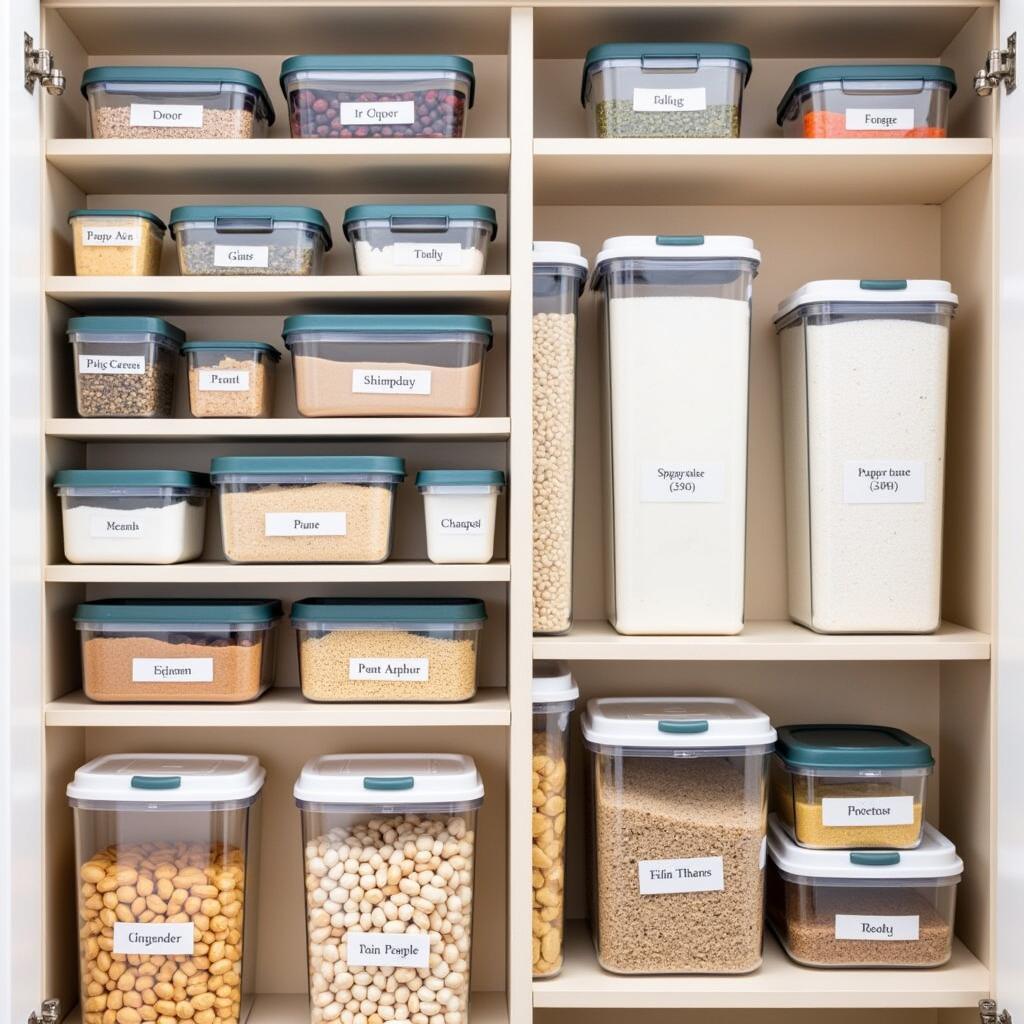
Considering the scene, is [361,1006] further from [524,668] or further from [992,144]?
[992,144]

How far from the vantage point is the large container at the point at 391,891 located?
4.95 feet

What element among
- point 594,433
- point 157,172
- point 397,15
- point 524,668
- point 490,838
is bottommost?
point 490,838

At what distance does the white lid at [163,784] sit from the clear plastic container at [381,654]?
0.58 feet

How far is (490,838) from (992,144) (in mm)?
1386

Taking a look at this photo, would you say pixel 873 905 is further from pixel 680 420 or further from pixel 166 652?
pixel 166 652

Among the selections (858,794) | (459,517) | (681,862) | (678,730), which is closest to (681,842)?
(681,862)

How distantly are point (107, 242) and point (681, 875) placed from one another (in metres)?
1.30

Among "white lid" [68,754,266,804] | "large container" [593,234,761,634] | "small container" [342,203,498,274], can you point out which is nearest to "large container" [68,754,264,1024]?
"white lid" [68,754,266,804]

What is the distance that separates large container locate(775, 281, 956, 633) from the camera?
1560 millimetres

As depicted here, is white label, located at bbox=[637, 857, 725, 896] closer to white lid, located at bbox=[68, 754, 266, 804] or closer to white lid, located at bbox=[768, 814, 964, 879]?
white lid, located at bbox=[768, 814, 964, 879]

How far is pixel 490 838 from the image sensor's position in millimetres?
1789

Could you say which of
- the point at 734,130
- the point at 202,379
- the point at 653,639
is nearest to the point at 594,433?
the point at 653,639

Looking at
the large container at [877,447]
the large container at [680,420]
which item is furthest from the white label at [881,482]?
the large container at [680,420]

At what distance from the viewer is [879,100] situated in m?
1.59
